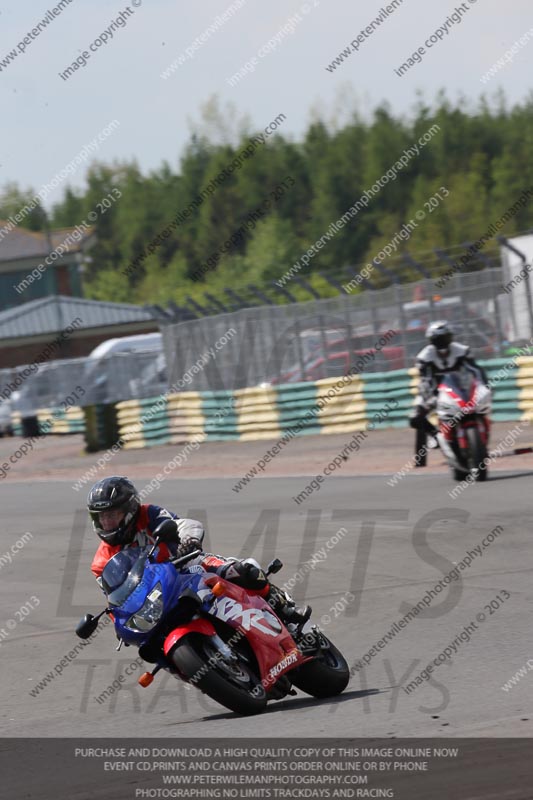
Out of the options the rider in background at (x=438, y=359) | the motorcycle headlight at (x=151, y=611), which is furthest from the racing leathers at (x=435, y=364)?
the motorcycle headlight at (x=151, y=611)

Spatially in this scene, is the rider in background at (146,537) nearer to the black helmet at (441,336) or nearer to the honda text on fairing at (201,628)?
the honda text on fairing at (201,628)

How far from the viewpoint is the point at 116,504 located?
630 centimetres

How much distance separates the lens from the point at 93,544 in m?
13.7

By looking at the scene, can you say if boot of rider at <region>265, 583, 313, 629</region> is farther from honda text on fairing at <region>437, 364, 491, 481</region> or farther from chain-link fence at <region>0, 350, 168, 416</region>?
chain-link fence at <region>0, 350, 168, 416</region>

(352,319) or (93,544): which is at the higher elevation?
(352,319)

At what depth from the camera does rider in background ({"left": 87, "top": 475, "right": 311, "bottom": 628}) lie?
6320 millimetres

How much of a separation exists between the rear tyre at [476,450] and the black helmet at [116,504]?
8.41 m

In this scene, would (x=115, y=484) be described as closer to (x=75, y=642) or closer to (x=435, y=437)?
(x=75, y=642)

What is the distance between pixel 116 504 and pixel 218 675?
3.14 feet

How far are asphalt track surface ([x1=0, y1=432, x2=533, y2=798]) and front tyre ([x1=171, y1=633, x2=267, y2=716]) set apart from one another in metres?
0.11

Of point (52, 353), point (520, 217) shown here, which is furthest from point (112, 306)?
point (520, 217)

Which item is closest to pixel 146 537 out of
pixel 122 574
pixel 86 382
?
pixel 122 574

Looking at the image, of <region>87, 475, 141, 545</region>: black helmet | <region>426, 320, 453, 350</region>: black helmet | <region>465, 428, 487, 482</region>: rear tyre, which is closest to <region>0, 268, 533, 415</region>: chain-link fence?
<region>426, 320, 453, 350</region>: black helmet
